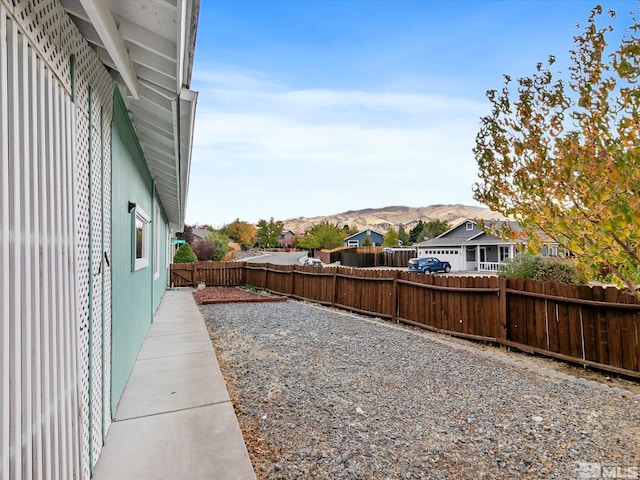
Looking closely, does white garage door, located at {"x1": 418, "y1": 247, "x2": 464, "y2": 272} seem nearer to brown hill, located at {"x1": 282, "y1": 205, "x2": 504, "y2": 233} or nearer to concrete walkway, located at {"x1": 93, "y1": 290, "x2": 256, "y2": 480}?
concrete walkway, located at {"x1": 93, "y1": 290, "x2": 256, "y2": 480}

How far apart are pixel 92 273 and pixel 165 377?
2.25 metres

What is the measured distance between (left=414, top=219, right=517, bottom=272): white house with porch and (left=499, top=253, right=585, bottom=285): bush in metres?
18.2

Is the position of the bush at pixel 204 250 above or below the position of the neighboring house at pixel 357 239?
below

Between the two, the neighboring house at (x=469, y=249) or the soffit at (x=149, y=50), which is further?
the neighboring house at (x=469, y=249)

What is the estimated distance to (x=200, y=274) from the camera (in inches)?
667

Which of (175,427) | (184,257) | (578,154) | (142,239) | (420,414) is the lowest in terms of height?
(420,414)

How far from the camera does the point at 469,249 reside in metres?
31.1

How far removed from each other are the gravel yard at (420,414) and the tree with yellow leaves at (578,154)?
59.2 inches

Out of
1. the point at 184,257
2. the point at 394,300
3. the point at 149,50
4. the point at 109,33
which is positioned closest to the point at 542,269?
the point at 394,300

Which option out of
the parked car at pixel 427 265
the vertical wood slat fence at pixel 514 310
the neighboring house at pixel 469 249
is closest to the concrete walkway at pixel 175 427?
the vertical wood slat fence at pixel 514 310

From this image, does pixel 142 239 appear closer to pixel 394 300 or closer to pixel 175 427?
pixel 175 427

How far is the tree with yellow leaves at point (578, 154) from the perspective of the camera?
326cm

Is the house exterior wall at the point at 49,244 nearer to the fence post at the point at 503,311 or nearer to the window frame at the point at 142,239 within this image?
the window frame at the point at 142,239

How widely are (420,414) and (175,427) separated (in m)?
2.30
